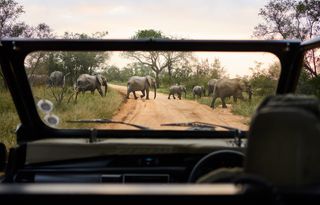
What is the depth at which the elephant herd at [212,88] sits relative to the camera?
4105 millimetres

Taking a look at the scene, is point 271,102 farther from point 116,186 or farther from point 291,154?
point 116,186

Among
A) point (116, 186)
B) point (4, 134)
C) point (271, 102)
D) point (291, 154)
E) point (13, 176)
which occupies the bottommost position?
point (4, 134)

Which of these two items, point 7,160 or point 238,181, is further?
point 7,160

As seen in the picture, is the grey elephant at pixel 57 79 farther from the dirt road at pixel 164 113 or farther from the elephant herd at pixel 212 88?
the elephant herd at pixel 212 88

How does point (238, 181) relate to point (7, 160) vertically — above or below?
above

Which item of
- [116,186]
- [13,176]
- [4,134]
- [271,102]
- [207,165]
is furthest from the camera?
[4,134]

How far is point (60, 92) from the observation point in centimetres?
418

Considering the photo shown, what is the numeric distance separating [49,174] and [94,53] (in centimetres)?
86

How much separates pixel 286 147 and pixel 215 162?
1.68 meters

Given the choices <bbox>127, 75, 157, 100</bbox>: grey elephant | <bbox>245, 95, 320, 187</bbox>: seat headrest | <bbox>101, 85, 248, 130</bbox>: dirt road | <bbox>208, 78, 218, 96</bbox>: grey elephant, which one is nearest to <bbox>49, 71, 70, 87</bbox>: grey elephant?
<bbox>101, 85, 248, 130</bbox>: dirt road

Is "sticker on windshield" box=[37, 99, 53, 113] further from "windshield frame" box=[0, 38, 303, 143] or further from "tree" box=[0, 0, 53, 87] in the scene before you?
"tree" box=[0, 0, 53, 87]

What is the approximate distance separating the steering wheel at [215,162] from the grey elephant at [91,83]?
1011 millimetres

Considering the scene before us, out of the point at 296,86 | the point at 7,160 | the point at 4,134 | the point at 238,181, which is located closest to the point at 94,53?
the point at 7,160

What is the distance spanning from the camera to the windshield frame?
3.87 metres
